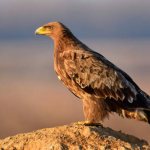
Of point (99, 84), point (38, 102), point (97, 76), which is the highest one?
point (97, 76)

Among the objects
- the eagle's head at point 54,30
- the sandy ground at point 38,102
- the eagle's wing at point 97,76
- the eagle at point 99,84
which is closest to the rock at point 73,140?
the eagle at point 99,84

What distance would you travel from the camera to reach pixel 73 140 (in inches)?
638

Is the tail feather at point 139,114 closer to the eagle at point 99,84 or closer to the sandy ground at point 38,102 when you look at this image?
the eagle at point 99,84

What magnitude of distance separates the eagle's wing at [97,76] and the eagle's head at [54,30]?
0.79 metres

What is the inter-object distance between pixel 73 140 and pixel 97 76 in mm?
2450

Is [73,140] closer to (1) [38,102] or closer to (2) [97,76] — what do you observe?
(2) [97,76]

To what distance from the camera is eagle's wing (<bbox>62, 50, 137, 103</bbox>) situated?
18203mm

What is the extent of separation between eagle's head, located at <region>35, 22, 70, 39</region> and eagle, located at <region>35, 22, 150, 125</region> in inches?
23.1

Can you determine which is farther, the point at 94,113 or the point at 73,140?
the point at 94,113

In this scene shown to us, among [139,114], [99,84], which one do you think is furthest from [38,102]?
[139,114]

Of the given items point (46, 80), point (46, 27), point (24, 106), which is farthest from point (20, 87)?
point (46, 27)

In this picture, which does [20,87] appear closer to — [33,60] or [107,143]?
[33,60]

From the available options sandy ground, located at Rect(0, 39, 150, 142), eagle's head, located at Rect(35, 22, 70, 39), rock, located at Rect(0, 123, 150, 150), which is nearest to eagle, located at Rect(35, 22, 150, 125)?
eagle's head, located at Rect(35, 22, 70, 39)

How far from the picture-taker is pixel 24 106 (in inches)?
2164
